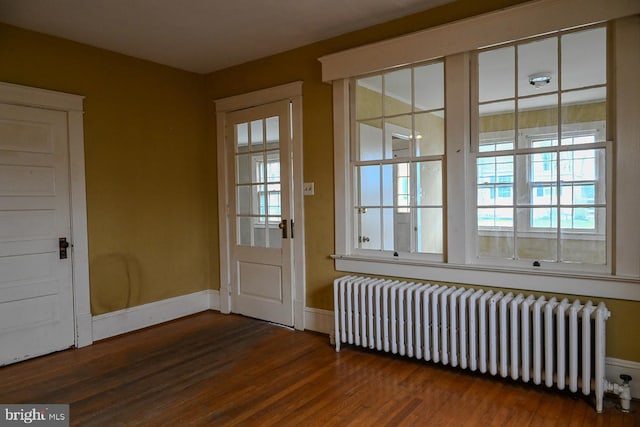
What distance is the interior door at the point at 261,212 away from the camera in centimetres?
409

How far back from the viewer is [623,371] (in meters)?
2.57

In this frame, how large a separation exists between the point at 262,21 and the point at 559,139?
2.37m

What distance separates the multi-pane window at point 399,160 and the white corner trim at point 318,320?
710mm

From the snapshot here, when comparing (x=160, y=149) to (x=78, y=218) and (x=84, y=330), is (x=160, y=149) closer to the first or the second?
(x=78, y=218)

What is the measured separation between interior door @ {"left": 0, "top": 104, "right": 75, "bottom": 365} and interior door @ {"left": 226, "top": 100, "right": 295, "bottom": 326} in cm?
158

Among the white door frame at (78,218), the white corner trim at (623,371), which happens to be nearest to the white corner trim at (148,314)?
the white door frame at (78,218)

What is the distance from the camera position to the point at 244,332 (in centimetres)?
398

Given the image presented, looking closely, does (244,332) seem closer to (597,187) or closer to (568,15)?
(597,187)

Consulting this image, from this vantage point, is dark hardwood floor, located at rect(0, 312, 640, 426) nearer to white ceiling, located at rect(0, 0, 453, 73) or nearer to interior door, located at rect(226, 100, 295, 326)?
interior door, located at rect(226, 100, 295, 326)

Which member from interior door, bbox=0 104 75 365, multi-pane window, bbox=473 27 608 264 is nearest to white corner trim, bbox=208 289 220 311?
interior door, bbox=0 104 75 365

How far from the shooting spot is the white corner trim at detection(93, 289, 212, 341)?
3868mm

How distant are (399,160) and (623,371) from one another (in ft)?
6.67

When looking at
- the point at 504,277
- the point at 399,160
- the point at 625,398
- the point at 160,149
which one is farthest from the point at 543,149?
the point at 160,149

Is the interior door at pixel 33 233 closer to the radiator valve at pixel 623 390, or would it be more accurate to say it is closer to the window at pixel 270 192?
the window at pixel 270 192
